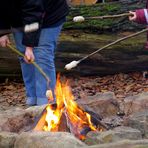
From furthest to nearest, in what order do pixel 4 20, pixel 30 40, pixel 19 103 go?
pixel 19 103 → pixel 4 20 → pixel 30 40

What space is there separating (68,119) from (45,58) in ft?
3.80

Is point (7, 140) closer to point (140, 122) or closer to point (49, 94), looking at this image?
point (140, 122)

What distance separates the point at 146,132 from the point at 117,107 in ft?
3.39

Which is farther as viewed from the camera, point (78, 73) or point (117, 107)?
point (78, 73)

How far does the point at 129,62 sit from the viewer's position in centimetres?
721

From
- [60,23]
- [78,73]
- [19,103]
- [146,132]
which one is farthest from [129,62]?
[146,132]

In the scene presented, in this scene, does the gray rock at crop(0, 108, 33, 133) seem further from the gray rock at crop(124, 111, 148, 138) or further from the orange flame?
the gray rock at crop(124, 111, 148, 138)

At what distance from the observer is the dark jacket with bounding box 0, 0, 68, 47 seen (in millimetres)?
4582

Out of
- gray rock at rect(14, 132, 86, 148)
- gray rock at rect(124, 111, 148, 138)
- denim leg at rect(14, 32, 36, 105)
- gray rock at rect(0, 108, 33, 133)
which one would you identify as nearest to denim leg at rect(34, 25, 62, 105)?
denim leg at rect(14, 32, 36, 105)

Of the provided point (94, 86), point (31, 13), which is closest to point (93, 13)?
point (94, 86)

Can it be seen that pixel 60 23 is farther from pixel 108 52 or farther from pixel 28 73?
pixel 108 52

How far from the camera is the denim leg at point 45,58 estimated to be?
5199 mm

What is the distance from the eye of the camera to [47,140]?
3.41 meters

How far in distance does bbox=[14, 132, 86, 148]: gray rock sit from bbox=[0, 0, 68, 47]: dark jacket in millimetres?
1359
